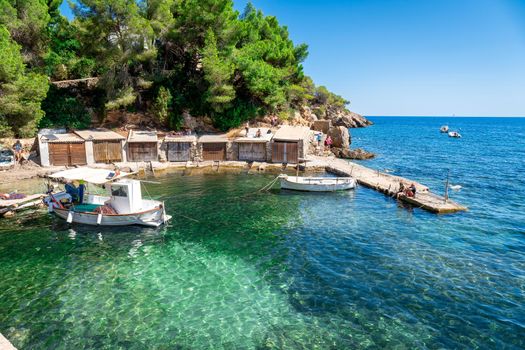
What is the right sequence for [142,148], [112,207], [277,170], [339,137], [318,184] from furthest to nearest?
[339,137], [142,148], [277,170], [318,184], [112,207]

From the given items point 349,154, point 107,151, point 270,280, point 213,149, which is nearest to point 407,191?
point 270,280

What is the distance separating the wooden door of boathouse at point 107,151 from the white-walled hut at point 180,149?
5.36 m

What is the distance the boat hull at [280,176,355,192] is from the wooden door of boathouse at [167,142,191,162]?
15.2m

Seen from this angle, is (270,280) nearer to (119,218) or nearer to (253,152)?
(119,218)

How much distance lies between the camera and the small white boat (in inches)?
1180

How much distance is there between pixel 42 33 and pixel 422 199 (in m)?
48.7

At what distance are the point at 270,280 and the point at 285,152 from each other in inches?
1014

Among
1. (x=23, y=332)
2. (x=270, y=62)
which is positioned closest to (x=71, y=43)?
(x=270, y=62)

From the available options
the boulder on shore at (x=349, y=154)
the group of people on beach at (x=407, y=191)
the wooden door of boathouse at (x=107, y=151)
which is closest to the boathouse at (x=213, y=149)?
the wooden door of boathouse at (x=107, y=151)

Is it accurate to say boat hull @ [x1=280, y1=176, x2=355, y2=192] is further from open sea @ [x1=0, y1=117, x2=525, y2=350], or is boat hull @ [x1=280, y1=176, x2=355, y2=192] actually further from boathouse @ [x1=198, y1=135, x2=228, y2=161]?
boathouse @ [x1=198, y1=135, x2=228, y2=161]

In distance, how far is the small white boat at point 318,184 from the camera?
29984 mm

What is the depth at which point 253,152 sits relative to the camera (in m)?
40.8

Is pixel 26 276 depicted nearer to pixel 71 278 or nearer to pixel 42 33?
pixel 71 278

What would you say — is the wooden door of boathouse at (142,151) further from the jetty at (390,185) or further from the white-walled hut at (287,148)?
the jetty at (390,185)
